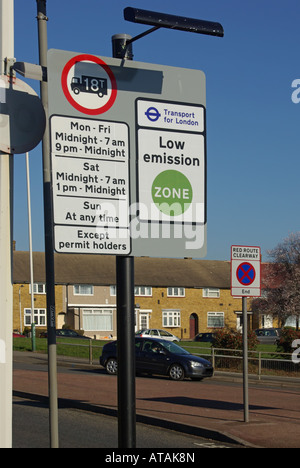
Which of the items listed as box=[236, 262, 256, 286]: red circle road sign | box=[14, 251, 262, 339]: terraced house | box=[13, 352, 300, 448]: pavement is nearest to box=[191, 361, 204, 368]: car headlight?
box=[13, 352, 300, 448]: pavement

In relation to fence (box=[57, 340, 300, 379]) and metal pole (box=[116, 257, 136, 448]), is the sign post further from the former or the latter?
fence (box=[57, 340, 300, 379])

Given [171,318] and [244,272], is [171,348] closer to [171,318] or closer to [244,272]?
[244,272]

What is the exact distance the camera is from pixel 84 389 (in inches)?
728

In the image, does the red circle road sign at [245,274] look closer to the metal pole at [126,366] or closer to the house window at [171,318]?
the metal pole at [126,366]

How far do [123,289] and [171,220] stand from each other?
0.56 m

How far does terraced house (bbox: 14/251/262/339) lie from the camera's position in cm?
6581

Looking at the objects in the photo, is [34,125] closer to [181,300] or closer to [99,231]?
[99,231]

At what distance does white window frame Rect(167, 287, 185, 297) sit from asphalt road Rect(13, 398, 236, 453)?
5740cm

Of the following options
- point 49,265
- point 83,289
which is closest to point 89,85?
point 49,265

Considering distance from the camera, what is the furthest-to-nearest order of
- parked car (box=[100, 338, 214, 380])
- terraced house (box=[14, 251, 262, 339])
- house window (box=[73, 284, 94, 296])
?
1. house window (box=[73, 284, 94, 296])
2. terraced house (box=[14, 251, 262, 339])
3. parked car (box=[100, 338, 214, 380])

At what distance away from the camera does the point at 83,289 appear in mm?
67688

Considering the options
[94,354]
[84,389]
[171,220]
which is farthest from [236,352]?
[171,220]

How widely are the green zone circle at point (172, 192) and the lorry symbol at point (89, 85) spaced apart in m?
0.69

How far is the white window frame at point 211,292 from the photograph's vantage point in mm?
73425
